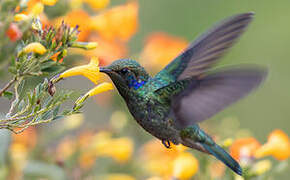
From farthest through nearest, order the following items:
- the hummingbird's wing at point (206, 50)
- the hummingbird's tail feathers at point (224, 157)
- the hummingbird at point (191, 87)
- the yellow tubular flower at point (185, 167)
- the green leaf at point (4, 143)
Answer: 1. the green leaf at point (4, 143)
2. the yellow tubular flower at point (185, 167)
3. the hummingbird's tail feathers at point (224, 157)
4. the hummingbird's wing at point (206, 50)
5. the hummingbird at point (191, 87)

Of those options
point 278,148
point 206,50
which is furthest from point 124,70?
point 278,148

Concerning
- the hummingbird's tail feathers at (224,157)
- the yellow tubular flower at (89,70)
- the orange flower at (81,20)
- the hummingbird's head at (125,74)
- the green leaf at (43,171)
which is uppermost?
the yellow tubular flower at (89,70)

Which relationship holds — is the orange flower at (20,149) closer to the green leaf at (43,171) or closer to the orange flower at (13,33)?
the green leaf at (43,171)

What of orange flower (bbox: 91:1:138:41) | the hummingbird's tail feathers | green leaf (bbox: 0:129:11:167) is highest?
orange flower (bbox: 91:1:138:41)

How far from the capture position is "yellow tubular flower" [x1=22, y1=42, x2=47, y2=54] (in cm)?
125

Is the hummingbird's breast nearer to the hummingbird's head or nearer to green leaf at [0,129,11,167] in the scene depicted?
the hummingbird's head

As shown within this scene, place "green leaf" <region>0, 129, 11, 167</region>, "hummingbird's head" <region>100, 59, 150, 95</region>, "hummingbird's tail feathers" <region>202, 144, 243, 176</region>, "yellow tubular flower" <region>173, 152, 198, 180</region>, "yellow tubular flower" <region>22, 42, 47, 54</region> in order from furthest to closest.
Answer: "green leaf" <region>0, 129, 11, 167</region>, "yellow tubular flower" <region>173, 152, 198, 180</region>, "hummingbird's tail feathers" <region>202, 144, 243, 176</region>, "hummingbird's head" <region>100, 59, 150, 95</region>, "yellow tubular flower" <region>22, 42, 47, 54</region>

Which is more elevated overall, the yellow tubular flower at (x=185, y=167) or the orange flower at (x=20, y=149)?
the yellow tubular flower at (x=185, y=167)

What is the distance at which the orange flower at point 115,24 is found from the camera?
264cm

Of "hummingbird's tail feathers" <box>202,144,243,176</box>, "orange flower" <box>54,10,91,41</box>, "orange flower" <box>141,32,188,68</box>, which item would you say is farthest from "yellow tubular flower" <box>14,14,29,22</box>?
"orange flower" <box>141,32,188,68</box>

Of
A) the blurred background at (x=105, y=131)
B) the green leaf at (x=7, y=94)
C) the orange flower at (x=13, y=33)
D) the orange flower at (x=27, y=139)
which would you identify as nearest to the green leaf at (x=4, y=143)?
the blurred background at (x=105, y=131)

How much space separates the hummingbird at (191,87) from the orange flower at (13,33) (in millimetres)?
408

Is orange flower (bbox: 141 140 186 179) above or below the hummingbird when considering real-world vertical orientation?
below

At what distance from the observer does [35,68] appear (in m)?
1.32
